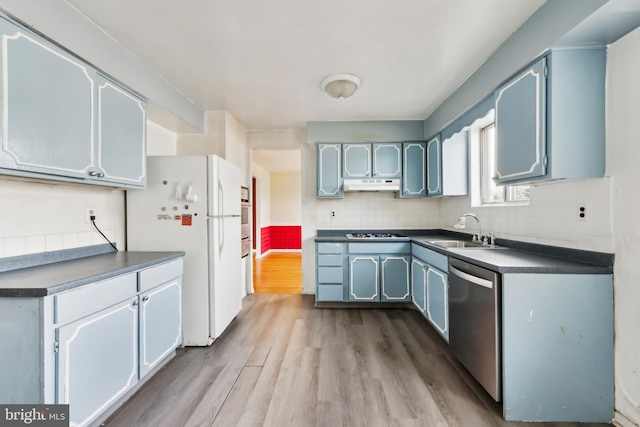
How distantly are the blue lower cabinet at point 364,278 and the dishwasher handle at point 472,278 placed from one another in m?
1.27

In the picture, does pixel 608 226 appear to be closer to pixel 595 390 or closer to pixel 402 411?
pixel 595 390

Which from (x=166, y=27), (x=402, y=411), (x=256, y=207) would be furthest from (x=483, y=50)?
(x=256, y=207)

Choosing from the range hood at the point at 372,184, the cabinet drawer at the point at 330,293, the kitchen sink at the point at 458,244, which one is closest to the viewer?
the kitchen sink at the point at 458,244

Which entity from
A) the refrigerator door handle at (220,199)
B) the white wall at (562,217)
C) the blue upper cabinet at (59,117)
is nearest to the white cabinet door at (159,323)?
the refrigerator door handle at (220,199)

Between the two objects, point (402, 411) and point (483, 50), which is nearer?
point (402, 411)

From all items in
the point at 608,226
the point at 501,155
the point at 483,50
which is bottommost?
the point at 608,226

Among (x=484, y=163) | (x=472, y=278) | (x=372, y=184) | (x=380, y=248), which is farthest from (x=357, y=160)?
(x=472, y=278)

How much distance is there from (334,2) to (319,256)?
260cm

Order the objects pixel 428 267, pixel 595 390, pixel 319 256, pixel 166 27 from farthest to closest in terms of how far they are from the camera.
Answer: pixel 319 256, pixel 428 267, pixel 166 27, pixel 595 390

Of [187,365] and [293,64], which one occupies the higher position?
[293,64]

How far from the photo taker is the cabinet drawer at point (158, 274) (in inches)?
73.2

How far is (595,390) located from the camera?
1.57 m

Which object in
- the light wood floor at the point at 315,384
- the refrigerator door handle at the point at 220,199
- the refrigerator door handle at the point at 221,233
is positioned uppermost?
the refrigerator door handle at the point at 220,199

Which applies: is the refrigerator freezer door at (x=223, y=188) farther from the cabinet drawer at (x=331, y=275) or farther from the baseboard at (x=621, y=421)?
the baseboard at (x=621, y=421)
